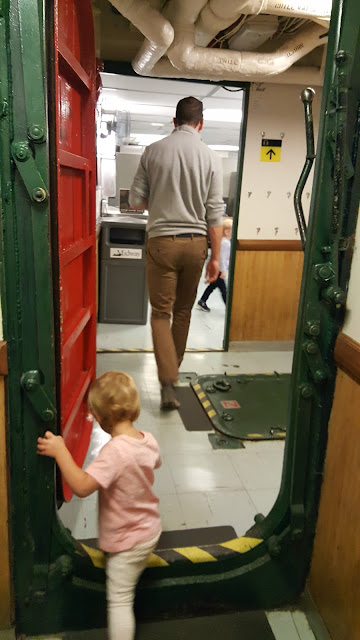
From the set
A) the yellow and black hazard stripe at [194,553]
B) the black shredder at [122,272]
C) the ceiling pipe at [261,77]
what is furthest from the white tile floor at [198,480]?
the ceiling pipe at [261,77]

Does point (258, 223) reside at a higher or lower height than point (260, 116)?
lower

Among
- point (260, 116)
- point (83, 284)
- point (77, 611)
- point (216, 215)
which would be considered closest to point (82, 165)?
point (83, 284)

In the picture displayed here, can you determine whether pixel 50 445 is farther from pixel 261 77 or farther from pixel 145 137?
pixel 145 137

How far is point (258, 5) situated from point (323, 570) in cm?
323

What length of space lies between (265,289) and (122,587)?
3.78 metres

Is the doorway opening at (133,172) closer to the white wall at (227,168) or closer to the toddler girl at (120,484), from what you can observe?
the white wall at (227,168)

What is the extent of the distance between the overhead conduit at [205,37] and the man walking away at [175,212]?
0.56 meters

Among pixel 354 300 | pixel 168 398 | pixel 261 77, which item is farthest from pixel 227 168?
pixel 354 300

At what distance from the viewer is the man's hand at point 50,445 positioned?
1560 millimetres

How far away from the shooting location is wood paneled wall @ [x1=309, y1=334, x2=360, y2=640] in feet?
5.21

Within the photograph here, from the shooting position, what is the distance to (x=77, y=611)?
179cm

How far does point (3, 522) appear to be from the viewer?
1624 millimetres

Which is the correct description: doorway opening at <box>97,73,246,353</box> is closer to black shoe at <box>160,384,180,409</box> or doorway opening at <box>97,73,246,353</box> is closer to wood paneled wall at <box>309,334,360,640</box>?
black shoe at <box>160,384,180,409</box>

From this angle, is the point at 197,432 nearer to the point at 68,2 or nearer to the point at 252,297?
the point at 252,297
